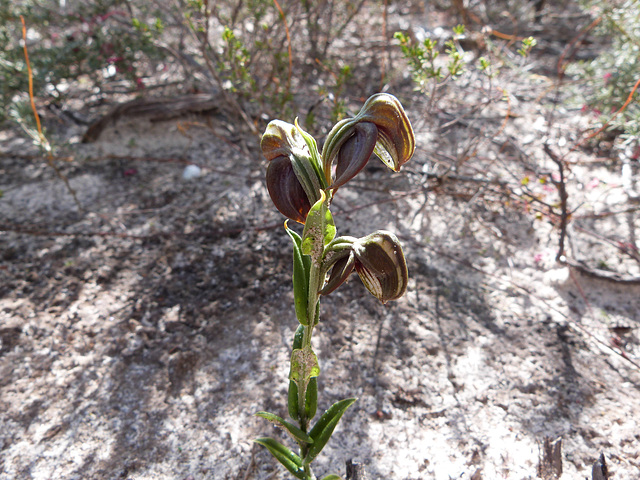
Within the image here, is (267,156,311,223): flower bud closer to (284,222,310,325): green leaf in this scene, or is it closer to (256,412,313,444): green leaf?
(284,222,310,325): green leaf

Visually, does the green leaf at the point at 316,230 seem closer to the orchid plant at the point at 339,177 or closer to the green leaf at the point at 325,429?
the orchid plant at the point at 339,177

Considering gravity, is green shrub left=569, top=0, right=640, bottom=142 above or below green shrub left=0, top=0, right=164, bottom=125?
below

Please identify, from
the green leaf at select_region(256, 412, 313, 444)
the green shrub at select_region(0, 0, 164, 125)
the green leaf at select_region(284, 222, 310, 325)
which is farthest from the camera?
the green shrub at select_region(0, 0, 164, 125)

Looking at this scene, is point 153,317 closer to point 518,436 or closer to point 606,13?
point 518,436

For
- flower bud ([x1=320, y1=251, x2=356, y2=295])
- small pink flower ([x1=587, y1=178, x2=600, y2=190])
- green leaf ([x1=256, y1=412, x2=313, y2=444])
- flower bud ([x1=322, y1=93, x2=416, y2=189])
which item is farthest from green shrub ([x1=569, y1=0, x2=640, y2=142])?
green leaf ([x1=256, y1=412, x2=313, y2=444])

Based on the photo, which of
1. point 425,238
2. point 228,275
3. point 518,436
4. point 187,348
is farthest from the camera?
point 425,238

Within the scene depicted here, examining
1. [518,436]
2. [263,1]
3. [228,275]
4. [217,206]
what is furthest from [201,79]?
[518,436]

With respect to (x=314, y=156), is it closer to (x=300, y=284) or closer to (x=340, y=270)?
(x=340, y=270)
